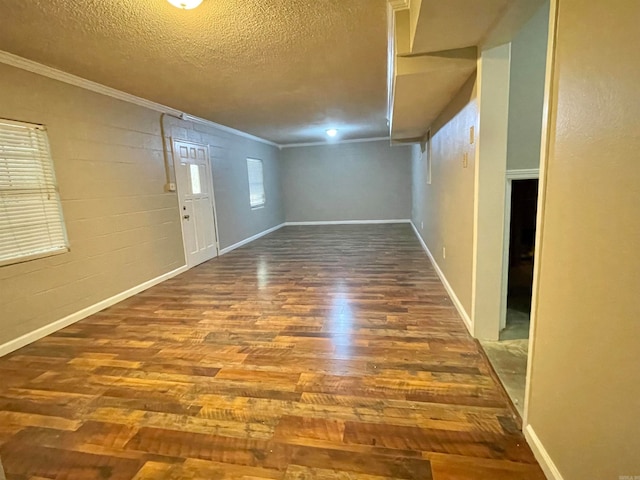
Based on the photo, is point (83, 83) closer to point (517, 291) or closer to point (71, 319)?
point (71, 319)

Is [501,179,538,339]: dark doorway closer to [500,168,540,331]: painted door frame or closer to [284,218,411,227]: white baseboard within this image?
[500,168,540,331]: painted door frame

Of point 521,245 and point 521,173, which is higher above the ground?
point 521,173

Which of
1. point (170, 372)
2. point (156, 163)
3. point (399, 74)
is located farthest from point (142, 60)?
point (170, 372)

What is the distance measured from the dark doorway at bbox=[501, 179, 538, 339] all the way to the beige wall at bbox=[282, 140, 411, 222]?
5.64 m

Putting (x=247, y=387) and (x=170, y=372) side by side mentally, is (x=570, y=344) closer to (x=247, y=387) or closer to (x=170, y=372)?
(x=247, y=387)

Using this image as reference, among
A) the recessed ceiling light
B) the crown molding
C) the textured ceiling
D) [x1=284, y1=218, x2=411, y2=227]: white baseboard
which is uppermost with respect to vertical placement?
the textured ceiling

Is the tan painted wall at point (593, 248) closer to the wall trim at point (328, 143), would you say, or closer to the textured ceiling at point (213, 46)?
the textured ceiling at point (213, 46)

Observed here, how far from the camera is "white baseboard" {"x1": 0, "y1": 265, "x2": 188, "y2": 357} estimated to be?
2623 millimetres

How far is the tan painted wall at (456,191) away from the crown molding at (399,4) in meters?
0.71

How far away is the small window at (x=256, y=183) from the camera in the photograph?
7.50 metres

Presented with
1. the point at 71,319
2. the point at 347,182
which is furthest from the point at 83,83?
the point at 347,182

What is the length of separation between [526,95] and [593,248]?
1.67 m

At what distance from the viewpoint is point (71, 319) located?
3.10 metres

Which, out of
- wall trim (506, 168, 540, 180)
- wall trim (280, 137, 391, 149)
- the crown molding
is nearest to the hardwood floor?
wall trim (506, 168, 540, 180)
